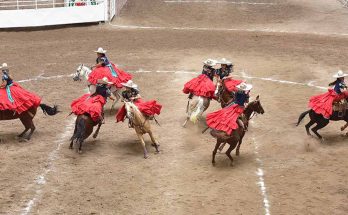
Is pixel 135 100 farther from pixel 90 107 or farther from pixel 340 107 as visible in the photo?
pixel 340 107

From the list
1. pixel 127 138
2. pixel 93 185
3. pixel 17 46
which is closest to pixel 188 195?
pixel 93 185

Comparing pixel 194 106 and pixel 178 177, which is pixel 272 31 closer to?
pixel 194 106

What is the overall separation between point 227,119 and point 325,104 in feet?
10.8

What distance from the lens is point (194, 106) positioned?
1722 cm

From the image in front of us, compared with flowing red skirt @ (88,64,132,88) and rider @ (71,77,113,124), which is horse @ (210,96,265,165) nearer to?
rider @ (71,77,113,124)

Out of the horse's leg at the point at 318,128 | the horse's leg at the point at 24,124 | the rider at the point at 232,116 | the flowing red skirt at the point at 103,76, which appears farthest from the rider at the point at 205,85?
the horse's leg at the point at 24,124

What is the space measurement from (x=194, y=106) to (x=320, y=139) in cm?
379

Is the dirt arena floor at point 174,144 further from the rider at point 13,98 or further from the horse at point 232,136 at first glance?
the rider at point 13,98

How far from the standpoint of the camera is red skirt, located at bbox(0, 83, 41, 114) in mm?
15534

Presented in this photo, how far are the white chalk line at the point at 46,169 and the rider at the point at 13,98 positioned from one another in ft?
4.25

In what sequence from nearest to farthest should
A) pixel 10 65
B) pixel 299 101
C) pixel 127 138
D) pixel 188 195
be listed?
pixel 188 195 < pixel 127 138 < pixel 299 101 < pixel 10 65

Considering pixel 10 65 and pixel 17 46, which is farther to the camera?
pixel 17 46

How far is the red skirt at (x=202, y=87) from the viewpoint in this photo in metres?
17.0

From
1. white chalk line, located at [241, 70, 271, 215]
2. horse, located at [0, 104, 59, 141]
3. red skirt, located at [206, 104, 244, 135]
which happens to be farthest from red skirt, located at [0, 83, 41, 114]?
white chalk line, located at [241, 70, 271, 215]
